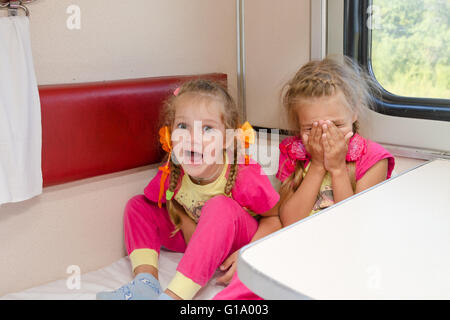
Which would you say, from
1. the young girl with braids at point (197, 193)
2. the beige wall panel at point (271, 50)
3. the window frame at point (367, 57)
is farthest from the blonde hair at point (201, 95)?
the window frame at point (367, 57)

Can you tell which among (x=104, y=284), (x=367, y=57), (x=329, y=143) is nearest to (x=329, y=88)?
(x=329, y=143)

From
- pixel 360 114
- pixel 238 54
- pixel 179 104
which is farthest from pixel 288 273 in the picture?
pixel 238 54

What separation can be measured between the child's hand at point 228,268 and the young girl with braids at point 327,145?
26cm

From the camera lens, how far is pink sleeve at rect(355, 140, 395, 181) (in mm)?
1522

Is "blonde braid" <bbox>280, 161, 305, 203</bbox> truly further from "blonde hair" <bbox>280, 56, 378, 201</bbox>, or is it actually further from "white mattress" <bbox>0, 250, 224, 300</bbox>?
"white mattress" <bbox>0, 250, 224, 300</bbox>

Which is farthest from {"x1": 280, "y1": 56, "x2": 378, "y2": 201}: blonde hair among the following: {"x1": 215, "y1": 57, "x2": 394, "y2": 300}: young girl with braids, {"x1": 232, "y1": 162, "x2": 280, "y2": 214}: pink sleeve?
{"x1": 232, "y1": 162, "x2": 280, "y2": 214}: pink sleeve

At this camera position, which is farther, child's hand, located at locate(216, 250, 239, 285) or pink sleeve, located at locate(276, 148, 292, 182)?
pink sleeve, located at locate(276, 148, 292, 182)

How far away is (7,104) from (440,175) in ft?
4.18

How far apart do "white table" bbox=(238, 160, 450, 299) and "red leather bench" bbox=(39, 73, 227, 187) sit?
0.85 metres

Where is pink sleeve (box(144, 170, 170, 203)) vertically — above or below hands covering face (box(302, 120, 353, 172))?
below

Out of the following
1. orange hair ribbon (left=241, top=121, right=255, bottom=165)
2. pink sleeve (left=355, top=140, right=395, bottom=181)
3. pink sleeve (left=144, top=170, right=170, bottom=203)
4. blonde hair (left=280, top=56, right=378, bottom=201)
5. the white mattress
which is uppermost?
blonde hair (left=280, top=56, right=378, bottom=201)

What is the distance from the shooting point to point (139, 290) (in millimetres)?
1328

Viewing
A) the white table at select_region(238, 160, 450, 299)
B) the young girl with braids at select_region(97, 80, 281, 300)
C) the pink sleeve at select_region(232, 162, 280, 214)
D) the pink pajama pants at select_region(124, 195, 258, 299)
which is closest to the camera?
the white table at select_region(238, 160, 450, 299)
